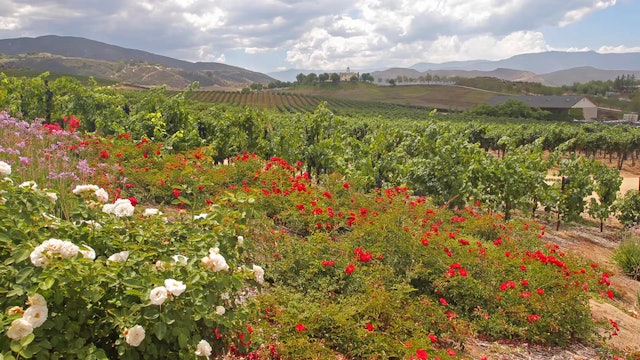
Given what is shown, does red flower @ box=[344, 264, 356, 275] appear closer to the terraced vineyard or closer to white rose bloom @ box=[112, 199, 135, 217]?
white rose bloom @ box=[112, 199, 135, 217]

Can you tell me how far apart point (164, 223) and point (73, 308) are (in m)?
0.86

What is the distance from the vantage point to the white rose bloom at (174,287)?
1982 millimetres

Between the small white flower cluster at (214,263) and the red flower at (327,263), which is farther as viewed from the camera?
the red flower at (327,263)

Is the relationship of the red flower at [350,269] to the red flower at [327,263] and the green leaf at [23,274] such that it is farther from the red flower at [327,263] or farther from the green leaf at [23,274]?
the green leaf at [23,274]

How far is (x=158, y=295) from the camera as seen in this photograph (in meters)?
1.94

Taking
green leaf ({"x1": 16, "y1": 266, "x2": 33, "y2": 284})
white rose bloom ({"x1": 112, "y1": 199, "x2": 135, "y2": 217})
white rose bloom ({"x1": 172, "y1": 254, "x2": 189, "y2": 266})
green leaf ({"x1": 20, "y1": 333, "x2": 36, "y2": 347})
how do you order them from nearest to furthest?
green leaf ({"x1": 20, "y1": 333, "x2": 36, "y2": 347}), green leaf ({"x1": 16, "y1": 266, "x2": 33, "y2": 284}), white rose bloom ({"x1": 172, "y1": 254, "x2": 189, "y2": 266}), white rose bloom ({"x1": 112, "y1": 199, "x2": 135, "y2": 217})

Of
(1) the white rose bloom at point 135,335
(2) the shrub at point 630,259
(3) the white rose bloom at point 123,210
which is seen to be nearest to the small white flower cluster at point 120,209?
(3) the white rose bloom at point 123,210

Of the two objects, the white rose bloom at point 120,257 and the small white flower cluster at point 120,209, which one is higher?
the small white flower cluster at point 120,209

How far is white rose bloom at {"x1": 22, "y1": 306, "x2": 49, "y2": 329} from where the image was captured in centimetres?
180

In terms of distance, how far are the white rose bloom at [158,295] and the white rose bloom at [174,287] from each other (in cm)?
4

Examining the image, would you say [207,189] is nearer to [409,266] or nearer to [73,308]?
[409,266]

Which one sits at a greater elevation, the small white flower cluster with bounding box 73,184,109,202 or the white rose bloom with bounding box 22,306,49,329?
the small white flower cluster with bounding box 73,184,109,202

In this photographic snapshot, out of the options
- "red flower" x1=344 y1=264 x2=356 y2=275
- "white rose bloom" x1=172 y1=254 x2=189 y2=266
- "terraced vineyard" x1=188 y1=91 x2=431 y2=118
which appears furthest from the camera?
"terraced vineyard" x1=188 y1=91 x2=431 y2=118

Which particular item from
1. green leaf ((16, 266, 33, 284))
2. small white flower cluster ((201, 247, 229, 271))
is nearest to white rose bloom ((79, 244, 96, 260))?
green leaf ((16, 266, 33, 284))
